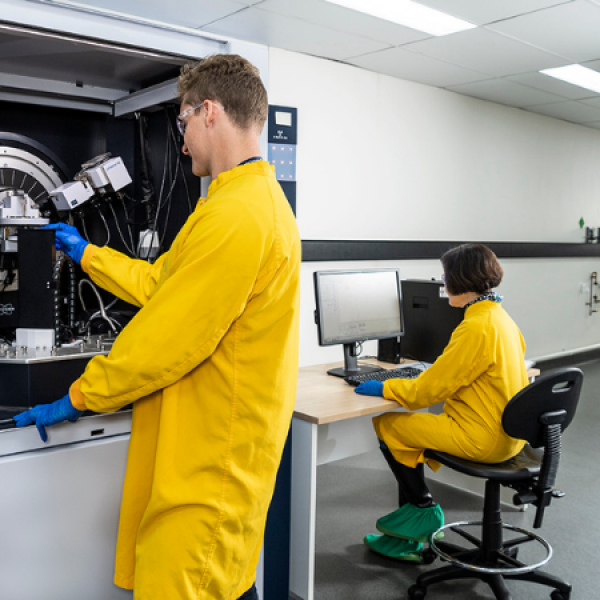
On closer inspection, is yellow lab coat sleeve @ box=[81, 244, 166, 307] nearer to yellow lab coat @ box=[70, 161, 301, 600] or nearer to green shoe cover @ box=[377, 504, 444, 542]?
yellow lab coat @ box=[70, 161, 301, 600]

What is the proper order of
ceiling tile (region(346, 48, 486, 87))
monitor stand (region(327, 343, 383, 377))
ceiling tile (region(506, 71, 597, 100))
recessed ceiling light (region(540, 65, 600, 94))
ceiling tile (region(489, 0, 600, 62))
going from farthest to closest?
ceiling tile (region(506, 71, 597, 100))
recessed ceiling light (region(540, 65, 600, 94))
ceiling tile (region(346, 48, 486, 87))
ceiling tile (region(489, 0, 600, 62))
monitor stand (region(327, 343, 383, 377))

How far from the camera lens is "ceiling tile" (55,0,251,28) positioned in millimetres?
3141

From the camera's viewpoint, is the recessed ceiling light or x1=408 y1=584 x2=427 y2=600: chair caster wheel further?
the recessed ceiling light

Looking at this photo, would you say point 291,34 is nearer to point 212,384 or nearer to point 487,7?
point 487,7

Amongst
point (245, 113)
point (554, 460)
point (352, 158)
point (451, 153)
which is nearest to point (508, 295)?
point (451, 153)

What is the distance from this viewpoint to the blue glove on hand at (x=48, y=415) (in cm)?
134

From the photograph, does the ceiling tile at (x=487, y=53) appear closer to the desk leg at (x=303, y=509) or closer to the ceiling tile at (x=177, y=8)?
the ceiling tile at (x=177, y=8)

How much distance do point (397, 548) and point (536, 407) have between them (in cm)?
92

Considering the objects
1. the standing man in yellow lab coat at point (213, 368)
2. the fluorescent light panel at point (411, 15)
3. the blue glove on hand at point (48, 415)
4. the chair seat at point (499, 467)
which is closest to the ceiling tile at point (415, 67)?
the fluorescent light panel at point (411, 15)

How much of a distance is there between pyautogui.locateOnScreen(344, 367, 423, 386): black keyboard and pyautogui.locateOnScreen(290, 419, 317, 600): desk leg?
418 mm

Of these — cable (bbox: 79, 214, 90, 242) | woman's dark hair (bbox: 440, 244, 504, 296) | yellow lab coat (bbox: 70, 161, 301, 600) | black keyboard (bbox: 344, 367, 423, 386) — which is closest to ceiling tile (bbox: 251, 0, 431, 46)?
woman's dark hair (bbox: 440, 244, 504, 296)

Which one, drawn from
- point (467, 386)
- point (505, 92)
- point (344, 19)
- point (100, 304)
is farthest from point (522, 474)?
point (505, 92)

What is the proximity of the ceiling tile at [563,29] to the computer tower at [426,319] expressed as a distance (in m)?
1.61

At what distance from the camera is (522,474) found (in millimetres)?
2113
